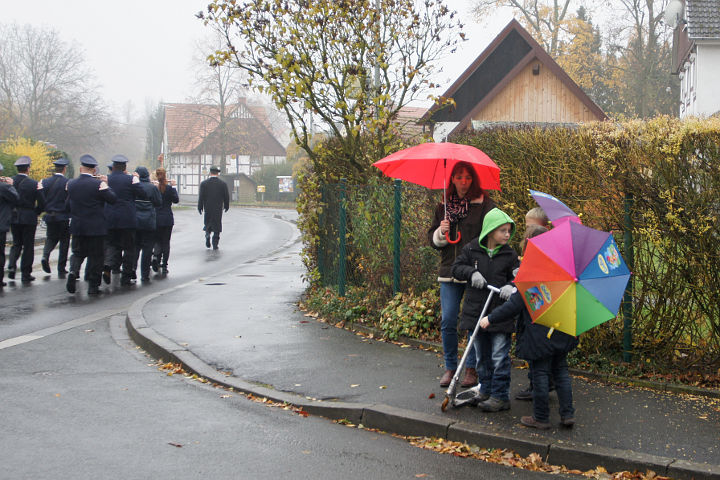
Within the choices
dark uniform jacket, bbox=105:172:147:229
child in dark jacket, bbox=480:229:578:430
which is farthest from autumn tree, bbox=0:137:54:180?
child in dark jacket, bbox=480:229:578:430

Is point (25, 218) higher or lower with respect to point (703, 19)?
lower

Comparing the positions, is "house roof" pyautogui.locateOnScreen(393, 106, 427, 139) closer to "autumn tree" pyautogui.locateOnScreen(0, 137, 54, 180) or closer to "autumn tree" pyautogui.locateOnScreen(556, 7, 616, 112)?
"autumn tree" pyautogui.locateOnScreen(0, 137, 54, 180)

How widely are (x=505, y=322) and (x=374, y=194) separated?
371cm

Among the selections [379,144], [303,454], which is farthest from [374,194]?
[303,454]

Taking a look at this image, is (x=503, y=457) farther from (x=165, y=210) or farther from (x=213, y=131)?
(x=213, y=131)

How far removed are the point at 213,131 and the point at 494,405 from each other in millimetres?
74090

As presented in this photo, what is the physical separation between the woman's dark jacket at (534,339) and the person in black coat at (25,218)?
34.2 feet

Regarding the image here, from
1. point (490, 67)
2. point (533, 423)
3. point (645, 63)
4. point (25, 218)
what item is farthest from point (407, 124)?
point (645, 63)

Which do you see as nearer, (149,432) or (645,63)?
(149,432)

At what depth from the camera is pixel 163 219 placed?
47.6 feet

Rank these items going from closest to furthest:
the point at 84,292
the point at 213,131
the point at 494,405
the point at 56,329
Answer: the point at 494,405
the point at 56,329
the point at 84,292
the point at 213,131

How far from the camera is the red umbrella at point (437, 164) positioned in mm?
6027

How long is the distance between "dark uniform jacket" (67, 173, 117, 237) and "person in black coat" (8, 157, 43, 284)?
67.4 inches

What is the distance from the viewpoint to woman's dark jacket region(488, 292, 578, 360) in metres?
5.19
